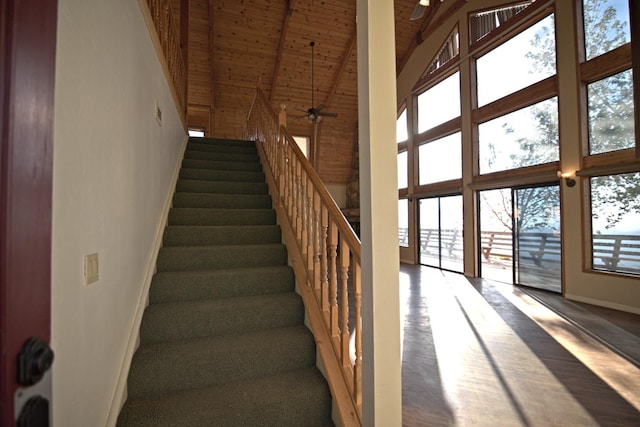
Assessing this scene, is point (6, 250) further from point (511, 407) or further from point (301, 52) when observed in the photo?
point (301, 52)

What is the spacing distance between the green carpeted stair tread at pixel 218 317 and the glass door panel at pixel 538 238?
4911mm

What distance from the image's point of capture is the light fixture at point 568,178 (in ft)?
14.5

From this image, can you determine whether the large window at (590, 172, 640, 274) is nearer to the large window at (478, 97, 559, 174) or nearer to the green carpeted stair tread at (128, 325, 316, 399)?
the large window at (478, 97, 559, 174)

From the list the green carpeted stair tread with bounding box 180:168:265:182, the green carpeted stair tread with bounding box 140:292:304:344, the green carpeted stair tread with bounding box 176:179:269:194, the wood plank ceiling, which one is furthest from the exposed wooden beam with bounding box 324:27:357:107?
the green carpeted stair tread with bounding box 140:292:304:344

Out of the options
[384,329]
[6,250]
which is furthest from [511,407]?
[6,250]

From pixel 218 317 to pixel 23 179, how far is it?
167 centimetres

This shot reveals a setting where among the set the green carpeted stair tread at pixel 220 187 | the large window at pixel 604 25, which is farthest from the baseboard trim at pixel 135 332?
the large window at pixel 604 25

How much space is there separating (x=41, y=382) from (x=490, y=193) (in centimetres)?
682

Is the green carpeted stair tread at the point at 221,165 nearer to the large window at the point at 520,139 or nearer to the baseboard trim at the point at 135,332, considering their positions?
the baseboard trim at the point at 135,332

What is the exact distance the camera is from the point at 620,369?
2.41m

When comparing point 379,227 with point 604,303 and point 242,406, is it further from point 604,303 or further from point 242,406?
point 604,303

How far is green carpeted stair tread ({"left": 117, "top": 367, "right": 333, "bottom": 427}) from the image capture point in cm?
140

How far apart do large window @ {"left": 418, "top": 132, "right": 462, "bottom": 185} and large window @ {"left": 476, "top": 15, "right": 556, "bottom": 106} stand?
1061 millimetres

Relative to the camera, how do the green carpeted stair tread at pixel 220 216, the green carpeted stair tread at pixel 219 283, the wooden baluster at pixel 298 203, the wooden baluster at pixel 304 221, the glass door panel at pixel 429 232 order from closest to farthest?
the green carpeted stair tread at pixel 219 283 → the wooden baluster at pixel 304 221 → the wooden baluster at pixel 298 203 → the green carpeted stair tread at pixel 220 216 → the glass door panel at pixel 429 232
